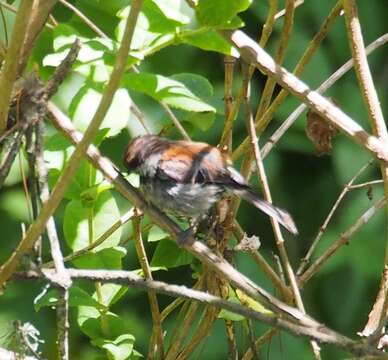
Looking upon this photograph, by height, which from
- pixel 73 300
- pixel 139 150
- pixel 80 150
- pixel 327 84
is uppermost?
pixel 327 84

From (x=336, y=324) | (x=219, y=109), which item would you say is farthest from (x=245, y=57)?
(x=336, y=324)

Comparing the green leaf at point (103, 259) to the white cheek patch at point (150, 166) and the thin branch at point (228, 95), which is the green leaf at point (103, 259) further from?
the white cheek patch at point (150, 166)

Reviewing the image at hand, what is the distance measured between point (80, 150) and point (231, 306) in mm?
419

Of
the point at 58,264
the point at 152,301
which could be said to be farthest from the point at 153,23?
the point at 152,301

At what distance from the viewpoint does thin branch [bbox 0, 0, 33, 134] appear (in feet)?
4.73

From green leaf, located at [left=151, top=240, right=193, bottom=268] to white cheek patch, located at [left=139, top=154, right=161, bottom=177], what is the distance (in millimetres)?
400

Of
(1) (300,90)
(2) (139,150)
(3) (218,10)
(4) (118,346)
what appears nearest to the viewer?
(3) (218,10)

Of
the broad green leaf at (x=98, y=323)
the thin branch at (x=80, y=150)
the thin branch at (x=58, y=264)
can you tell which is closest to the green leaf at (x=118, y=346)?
the broad green leaf at (x=98, y=323)

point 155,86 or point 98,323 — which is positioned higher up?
point 155,86

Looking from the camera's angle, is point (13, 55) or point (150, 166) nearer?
point (13, 55)

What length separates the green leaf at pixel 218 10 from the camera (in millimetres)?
1558

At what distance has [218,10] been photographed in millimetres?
1572

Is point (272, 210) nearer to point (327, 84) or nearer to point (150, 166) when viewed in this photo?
point (327, 84)

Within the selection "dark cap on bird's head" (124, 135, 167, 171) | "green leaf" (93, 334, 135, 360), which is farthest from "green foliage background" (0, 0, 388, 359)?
"green leaf" (93, 334, 135, 360)
